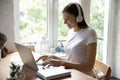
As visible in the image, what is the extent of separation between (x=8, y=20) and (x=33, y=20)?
52cm

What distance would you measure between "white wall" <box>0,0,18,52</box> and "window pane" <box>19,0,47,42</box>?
1.09 ft

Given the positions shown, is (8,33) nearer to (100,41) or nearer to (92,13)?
(92,13)

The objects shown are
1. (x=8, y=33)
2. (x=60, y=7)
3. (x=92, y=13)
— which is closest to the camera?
(x=8, y=33)

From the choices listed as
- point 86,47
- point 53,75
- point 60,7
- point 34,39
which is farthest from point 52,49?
point 53,75

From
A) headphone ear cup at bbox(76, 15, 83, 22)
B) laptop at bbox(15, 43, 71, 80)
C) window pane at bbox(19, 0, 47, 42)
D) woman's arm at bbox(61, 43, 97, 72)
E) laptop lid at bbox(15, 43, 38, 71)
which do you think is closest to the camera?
laptop at bbox(15, 43, 71, 80)

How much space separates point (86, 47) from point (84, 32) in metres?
0.15

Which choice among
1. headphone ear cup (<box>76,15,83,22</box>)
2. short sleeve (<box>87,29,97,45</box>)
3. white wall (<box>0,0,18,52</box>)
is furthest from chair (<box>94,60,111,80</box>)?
white wall (<box>0,0,18,52</box>)

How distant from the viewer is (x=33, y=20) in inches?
105

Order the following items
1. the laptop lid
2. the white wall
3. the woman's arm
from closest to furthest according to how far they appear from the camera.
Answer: the laptop lid, the woman's arm, the white wall

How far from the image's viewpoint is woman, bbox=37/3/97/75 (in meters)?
1.59

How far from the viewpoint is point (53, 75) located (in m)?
1.18

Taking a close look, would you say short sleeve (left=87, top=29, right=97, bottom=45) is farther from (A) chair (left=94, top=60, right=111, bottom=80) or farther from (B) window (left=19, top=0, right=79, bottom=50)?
(B) window (left=19, top=0, right=79, bottom=50)

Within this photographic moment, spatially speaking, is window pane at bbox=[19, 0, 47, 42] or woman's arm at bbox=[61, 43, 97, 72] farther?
window pane at bbox=[19, 0, 47, 42]

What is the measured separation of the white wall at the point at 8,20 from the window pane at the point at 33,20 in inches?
13.1
